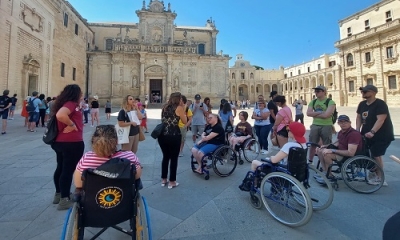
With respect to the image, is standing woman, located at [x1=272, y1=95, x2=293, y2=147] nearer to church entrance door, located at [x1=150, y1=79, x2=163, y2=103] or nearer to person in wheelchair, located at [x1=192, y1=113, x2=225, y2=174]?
person in wheelchair, located at [x1=192, y1=113, x2=225, y2=174]

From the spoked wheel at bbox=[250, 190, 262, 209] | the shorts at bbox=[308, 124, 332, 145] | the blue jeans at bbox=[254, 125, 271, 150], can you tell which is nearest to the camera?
the spoked wheel at bbox=[250, 190, 262, 209]

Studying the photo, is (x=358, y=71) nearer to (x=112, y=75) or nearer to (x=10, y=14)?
(x=112, y=75)

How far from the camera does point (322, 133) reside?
4504mm

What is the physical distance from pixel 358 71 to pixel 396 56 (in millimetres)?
5013

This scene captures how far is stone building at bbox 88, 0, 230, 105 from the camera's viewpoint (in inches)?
1200

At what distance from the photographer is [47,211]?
2.87 m

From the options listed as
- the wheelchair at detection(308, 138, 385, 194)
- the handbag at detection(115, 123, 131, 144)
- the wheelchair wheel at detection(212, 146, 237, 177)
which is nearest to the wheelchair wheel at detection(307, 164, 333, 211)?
the wheelchair at detection(308, 138, 385, 194)

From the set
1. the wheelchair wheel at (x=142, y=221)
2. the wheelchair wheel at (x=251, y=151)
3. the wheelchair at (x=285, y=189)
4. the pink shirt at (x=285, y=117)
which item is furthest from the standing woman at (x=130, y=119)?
the pink shirt at (x=285, y=117)

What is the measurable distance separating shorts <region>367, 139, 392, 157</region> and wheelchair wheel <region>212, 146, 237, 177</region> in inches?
96.7

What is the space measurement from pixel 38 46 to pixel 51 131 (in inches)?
824

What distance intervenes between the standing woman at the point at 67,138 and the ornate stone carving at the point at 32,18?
1956 cm

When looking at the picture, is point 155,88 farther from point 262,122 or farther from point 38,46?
point 262,122

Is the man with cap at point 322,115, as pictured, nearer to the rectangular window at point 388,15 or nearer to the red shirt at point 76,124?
the red shirt at point 76,124

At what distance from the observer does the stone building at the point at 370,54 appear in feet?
88.1
